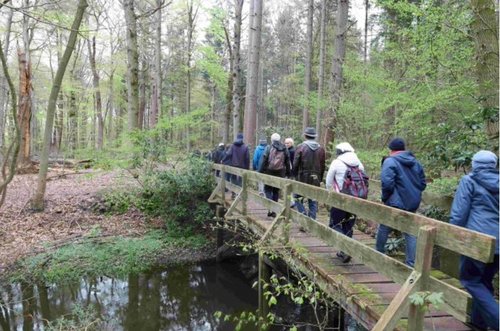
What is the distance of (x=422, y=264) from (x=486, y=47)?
17.9 ft

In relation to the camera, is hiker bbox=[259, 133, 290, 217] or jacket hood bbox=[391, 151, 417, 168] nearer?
jacket hood bbox=[391, 151, 417, 168]

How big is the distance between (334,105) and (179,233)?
615cm

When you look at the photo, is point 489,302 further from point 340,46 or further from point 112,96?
point 112,96

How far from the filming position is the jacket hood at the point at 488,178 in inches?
135

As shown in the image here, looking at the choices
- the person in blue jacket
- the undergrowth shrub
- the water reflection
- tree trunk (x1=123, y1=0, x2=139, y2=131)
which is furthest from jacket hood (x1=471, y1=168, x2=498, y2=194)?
tree trunk (x1=123, y1=0, x2=139, y2=131)

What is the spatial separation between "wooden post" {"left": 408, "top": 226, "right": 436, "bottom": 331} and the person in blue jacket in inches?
24.9

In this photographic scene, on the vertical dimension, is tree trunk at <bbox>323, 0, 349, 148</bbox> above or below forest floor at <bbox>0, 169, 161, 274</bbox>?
above

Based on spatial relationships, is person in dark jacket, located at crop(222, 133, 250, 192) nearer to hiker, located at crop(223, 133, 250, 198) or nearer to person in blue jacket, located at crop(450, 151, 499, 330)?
hiker, located at crop(223, 133, 250, 198)

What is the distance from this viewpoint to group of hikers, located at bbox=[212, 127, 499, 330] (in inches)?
136

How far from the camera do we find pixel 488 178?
3451mm

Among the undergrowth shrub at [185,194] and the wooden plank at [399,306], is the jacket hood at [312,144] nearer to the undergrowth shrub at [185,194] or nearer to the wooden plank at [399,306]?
the wooden plank at [399,306]

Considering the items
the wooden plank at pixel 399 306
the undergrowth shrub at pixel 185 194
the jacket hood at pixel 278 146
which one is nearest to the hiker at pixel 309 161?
the jacket hood at pixel 278 146

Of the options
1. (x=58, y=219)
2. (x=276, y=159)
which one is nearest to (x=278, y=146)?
(x=276, y=159)

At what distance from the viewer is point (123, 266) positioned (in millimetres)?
10227
